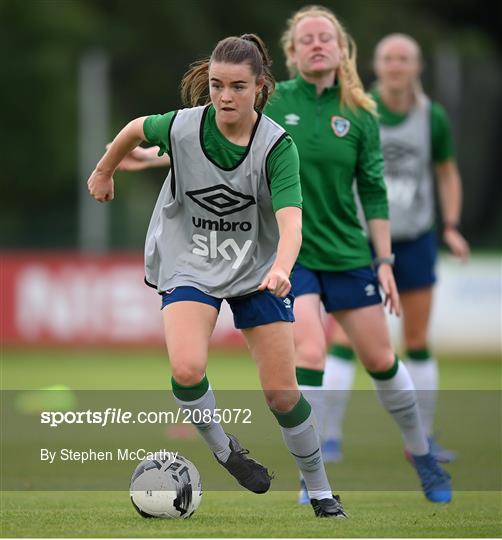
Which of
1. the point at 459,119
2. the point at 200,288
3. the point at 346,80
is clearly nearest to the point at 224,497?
the point at 200,288

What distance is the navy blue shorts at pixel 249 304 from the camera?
20.8ft

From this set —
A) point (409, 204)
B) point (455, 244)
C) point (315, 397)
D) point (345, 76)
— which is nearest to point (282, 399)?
point (315, 397)

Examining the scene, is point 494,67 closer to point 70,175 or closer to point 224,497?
point 70,175

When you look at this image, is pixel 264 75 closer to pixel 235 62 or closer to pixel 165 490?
pixel 235 62

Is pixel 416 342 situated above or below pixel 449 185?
below

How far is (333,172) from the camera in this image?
7.45 metres

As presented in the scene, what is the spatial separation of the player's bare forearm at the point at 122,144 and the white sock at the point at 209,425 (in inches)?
42.4

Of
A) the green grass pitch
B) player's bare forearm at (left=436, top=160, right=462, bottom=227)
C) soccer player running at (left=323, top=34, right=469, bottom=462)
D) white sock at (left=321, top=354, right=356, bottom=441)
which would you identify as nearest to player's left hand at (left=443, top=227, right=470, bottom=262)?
player's bare forearm at (left=436, top=160, right=462, bottom=227)

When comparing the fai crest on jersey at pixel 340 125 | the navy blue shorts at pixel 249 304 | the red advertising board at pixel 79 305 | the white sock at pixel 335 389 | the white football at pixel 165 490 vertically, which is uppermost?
the fai crest on jersey at pixel 340 125

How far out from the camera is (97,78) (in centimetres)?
2058

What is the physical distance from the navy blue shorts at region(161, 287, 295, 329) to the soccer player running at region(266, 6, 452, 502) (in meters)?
A: 1.03

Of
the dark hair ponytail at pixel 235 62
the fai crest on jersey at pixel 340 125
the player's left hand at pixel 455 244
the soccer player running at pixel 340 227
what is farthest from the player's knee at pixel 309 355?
the player's left hand at pixel 455 244

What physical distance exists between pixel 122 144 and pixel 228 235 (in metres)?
0.62

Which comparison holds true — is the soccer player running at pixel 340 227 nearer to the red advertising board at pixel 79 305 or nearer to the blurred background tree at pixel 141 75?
the blurred background tree at pixel 141 75
